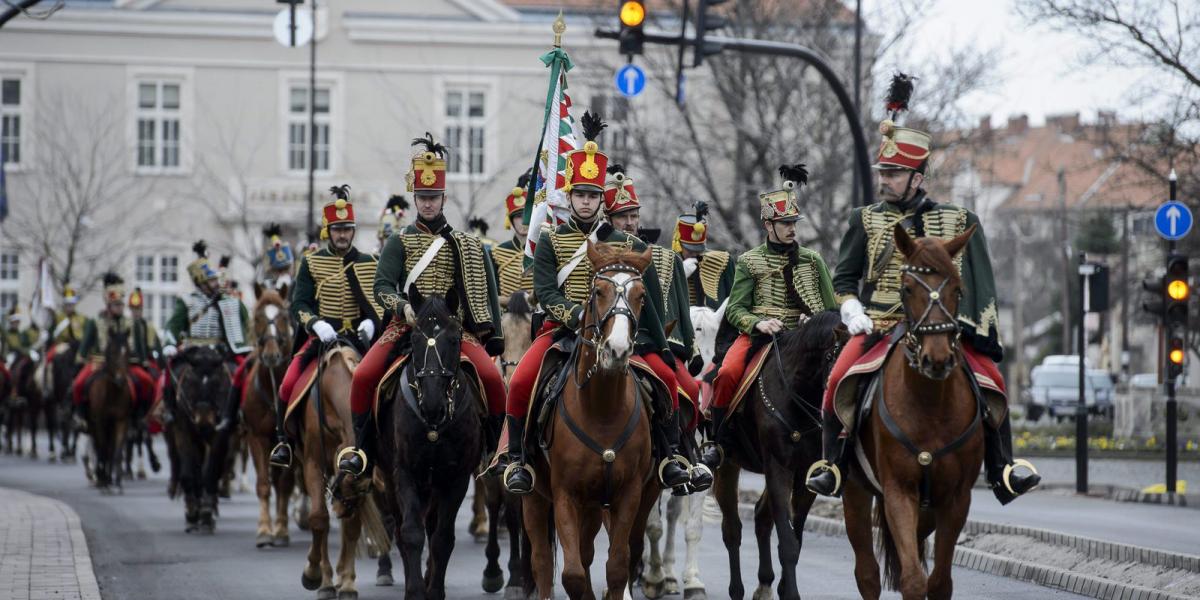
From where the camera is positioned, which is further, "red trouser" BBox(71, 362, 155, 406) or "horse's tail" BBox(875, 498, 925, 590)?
"red trouser" BBox(71, 362, 155, 406)

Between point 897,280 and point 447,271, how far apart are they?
335 cm

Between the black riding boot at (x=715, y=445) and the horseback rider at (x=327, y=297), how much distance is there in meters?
2.93

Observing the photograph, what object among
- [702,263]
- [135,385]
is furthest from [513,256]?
[135,385]

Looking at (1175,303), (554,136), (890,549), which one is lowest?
(890,549)

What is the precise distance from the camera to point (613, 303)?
1010cm

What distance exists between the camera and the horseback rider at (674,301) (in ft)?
38.1

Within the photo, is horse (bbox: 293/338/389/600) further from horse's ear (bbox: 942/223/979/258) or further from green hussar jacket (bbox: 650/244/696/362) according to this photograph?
horse's ear (bbox: 942/223/979/258)

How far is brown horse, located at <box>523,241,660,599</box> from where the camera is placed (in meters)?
10.4

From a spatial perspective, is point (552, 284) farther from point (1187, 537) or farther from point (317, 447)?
point (1187, 537)

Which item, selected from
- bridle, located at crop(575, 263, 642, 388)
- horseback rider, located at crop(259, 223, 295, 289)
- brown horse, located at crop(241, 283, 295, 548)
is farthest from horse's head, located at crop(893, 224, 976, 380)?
horseback rider, located at crop(259, 223, 295, 289)

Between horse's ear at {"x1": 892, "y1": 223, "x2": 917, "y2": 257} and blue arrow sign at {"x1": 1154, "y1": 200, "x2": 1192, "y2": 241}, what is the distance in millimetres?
13774

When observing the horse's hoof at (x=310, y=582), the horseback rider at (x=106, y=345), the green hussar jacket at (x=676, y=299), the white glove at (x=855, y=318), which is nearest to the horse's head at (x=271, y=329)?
the horse's hoof at (x=310, y=582)

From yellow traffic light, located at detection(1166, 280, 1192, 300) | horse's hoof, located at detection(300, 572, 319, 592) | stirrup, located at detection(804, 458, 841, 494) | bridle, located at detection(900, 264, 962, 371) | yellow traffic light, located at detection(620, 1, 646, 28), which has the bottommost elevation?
horse's hoof, located at detection(300, 572, 319, 592)

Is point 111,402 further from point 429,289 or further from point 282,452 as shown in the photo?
point 429,289
